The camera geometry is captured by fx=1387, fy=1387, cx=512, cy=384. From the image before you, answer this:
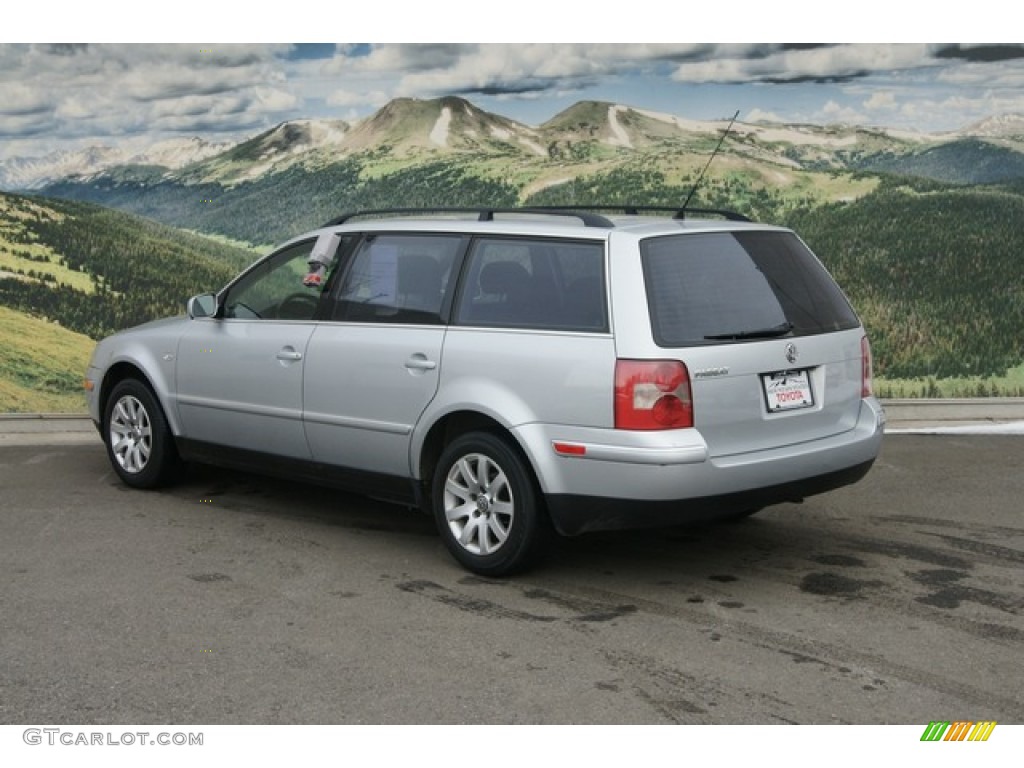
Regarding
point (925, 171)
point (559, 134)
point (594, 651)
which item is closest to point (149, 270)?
point (559, 134)

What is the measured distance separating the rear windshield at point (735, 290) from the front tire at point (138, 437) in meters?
3.46

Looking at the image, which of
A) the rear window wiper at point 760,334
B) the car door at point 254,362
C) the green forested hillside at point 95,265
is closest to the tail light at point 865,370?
the rear window wiper at point 760,334

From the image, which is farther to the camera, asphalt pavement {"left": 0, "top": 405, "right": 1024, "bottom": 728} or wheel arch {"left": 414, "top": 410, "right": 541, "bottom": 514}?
wheel arch {"left": 414, "top": 410, "right": 541, "bottom": 514}

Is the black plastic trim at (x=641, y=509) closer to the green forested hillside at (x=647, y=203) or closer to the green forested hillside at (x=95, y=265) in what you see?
the green forested hillside at (x=647, y=203)

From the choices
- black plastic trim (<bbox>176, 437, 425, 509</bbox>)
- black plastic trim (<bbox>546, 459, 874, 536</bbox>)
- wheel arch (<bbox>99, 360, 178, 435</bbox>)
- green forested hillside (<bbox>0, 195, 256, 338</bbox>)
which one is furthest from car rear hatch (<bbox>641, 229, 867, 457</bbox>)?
green forested hillside (<bbox>0, 195, 256, 338</bbox>)

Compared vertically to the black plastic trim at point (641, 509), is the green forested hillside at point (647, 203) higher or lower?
higher

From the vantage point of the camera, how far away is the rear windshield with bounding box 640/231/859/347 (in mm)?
5824

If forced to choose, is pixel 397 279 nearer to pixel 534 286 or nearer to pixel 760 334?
pixel 534 286

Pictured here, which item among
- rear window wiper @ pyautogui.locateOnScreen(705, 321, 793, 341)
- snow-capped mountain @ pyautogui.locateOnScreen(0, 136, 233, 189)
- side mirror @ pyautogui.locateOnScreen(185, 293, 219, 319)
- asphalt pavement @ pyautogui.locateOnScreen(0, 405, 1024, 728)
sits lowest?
asphalt pavement @ pyautogui.locateOnScreen(0, 405, 1024, 728)

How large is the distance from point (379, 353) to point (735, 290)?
1.74 m

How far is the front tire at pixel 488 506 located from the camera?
603 centimetres

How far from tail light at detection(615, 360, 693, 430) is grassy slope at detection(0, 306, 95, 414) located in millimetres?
6345

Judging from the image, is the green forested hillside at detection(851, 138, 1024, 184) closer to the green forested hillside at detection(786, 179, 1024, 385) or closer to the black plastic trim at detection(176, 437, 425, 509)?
the green forested hillside at detection(786, 179, 1024, 385)

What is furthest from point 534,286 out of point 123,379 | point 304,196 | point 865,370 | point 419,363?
point 304,196
